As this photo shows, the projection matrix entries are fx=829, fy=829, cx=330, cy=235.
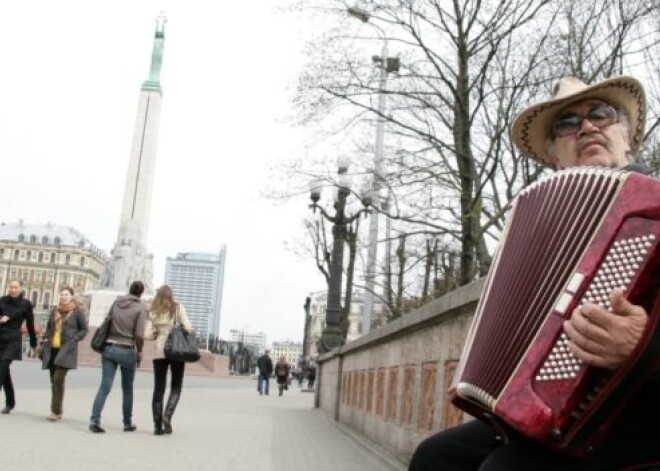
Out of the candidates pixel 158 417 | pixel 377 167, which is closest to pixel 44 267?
pixel 377 167

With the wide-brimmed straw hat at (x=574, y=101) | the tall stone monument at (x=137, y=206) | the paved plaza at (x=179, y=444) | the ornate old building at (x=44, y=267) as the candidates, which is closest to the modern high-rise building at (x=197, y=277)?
the ornate old building at (x=44, y=267)

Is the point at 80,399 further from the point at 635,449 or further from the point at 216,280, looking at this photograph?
the point at 216,280

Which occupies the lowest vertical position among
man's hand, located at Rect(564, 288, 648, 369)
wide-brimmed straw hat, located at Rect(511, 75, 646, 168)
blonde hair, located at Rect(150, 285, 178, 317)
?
man's hand, located at Rect(564, 288, 648, 369)

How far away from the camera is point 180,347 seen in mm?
10258

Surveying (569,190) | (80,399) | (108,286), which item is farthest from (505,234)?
(108,286)

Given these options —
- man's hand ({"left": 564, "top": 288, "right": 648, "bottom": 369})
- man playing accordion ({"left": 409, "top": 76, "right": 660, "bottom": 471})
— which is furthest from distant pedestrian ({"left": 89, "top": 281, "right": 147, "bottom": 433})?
man's hand ({"left": 564, "top": 288, "right": 648, "bottom": 369})

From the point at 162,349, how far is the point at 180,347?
0.23 m

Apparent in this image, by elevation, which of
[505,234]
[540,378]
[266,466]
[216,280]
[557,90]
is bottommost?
[266,466]

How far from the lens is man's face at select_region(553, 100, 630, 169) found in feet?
10.6

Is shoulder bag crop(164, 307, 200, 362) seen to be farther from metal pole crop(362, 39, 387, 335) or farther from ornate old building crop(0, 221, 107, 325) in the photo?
ornate old building crop(0, 221, 107, 325)

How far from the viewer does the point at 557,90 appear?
11.5 feet

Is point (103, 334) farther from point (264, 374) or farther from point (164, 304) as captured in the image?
point (264, 374)

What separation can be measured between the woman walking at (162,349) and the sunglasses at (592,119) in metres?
7.73

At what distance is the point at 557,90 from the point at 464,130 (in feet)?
29.8
